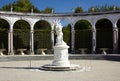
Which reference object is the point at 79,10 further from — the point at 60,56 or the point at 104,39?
the point at 60,56

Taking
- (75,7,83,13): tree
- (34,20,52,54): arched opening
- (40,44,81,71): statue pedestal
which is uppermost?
(75,7,83,13): tree

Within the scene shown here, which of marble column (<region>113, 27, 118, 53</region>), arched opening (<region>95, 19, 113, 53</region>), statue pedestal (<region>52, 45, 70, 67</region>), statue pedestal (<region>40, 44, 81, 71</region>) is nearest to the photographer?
statue pedestal (<region>40, 44, 81, 71</region>)

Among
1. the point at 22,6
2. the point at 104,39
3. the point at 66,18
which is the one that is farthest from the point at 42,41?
the point at 22,6

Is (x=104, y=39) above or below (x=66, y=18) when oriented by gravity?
below

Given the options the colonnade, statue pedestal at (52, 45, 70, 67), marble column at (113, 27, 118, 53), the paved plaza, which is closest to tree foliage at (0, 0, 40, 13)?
the colonnade

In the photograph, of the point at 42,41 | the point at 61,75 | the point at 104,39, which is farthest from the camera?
the point at 42,41

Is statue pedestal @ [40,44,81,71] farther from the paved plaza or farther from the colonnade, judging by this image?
the colonnade

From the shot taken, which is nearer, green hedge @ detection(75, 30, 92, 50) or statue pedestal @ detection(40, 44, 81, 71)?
statue pedestal @ detection(40, 44, 81, 71)

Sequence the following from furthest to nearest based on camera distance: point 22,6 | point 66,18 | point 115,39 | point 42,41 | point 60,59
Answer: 1. point 22,6
2. point 42,41
3. point 66,18
4. point 115,39
5. point 60,59

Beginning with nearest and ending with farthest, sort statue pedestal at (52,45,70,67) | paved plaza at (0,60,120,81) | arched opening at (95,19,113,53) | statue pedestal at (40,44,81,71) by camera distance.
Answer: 1. paved plaza at (0,60,120,81)
2. statue pedestal at (40,44,81,71)
3. statue pedestal at (52,45,70,67)
4. arched opening at (95,19,113,53)

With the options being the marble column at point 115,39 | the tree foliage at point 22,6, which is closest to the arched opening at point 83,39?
the marble column at point 115,39

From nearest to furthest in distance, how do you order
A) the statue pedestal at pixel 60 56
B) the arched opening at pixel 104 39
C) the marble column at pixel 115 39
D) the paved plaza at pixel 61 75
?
the paved plaza at pixel 61 75 → the statue pedestal at pixel 60 56 → the marble column at pixel 115 39 → the arched opening at pixel 104 39

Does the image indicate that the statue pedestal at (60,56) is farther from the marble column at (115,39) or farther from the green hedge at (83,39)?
the green hedge at (83,39)

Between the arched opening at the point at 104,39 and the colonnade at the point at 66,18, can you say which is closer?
the colonnade at the point at 66,18
